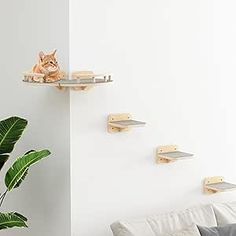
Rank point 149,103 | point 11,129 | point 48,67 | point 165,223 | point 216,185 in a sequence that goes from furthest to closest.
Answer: point 216,185
point 149,103
point 165,223
point 11,129
point 48,67

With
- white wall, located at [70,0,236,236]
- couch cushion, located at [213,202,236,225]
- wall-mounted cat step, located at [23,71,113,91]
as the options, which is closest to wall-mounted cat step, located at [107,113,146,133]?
white wall, located at [70,0,236,236]

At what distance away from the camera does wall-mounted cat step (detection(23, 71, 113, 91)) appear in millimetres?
2574

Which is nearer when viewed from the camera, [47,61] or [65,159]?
[47,61]

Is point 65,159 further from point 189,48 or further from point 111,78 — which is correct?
point 189,48

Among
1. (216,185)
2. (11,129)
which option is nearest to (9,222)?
(11,129)

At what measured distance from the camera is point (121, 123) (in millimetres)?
2877

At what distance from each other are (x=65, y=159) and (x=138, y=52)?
2.22 feet

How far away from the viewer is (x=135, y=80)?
297cm

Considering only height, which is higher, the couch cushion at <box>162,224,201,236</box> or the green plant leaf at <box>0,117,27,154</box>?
the green plant leaf at <box>0,117,27,154</box>

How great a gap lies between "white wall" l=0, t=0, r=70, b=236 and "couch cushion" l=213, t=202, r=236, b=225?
0.82m

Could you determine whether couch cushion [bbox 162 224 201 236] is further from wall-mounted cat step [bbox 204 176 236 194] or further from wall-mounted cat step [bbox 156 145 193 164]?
wall-mounted cat step [bbox 204 176 236 194]

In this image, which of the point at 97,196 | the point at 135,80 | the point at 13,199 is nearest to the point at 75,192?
the point at 97,196

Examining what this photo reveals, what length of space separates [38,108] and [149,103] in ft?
1.94

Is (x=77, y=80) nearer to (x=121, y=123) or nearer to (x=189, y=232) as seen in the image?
(x=121, y=123)
